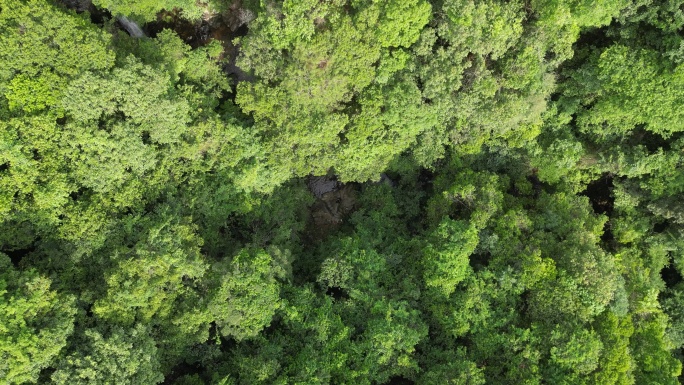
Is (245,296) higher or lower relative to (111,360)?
higher

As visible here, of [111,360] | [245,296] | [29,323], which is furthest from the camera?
[245,296]

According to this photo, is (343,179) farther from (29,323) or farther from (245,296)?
(29,323)

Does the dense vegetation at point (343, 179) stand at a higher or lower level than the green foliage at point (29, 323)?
higher

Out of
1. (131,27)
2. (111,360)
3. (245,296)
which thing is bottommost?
(111,360)

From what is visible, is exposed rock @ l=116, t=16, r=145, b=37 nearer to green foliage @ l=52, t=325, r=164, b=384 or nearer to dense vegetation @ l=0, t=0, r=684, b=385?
dense vegetation @ l=0, t=0, r=684, b=385

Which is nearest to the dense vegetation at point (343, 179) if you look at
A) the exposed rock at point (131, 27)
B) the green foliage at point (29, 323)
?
the green foliage at point (29, 323)

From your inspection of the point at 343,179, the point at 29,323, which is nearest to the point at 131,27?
the point at 343,179

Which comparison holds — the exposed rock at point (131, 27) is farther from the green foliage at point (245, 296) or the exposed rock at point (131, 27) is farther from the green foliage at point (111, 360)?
the green foliage at point (111, 360)

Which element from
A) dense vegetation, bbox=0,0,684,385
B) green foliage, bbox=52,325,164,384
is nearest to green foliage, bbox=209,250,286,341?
dense vegetation, bbox=0,0,684,385

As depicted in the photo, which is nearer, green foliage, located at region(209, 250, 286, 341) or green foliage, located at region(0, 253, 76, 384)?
green foliage, located at region(0, 253, 76, 384)
